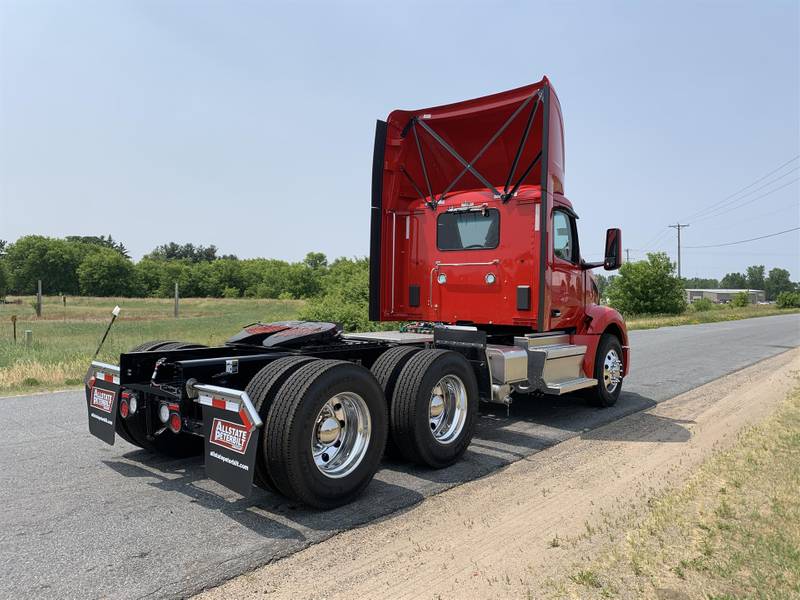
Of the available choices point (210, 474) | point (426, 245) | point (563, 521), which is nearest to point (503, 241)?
point (426, 245)

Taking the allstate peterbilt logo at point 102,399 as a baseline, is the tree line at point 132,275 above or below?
above

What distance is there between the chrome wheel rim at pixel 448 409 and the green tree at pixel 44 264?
112 meters

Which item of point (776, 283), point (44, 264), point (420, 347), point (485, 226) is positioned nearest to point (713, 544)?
point (420, 347)

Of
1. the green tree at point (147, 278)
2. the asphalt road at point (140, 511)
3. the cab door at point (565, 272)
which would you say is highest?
the green tree at point (147, 278)

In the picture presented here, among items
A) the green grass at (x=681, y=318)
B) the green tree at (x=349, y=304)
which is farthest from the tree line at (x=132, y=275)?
the green tree at (x=349, y=304)

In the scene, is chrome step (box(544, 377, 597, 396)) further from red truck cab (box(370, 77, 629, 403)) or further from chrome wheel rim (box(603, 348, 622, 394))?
chrome wheel rim (box(603, 348, 622, 394))

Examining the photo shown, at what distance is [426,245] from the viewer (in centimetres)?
731

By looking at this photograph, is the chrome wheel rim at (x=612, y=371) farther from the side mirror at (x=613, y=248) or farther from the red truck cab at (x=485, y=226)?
the side mirror at (x=613, y=248)

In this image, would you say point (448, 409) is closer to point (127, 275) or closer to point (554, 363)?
point (554, 363)

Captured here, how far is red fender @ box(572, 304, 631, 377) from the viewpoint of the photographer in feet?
24.3

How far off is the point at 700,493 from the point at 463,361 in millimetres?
2164

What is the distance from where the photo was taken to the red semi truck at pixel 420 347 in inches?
153

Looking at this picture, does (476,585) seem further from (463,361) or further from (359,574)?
(463,361)

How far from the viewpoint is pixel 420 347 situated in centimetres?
629
